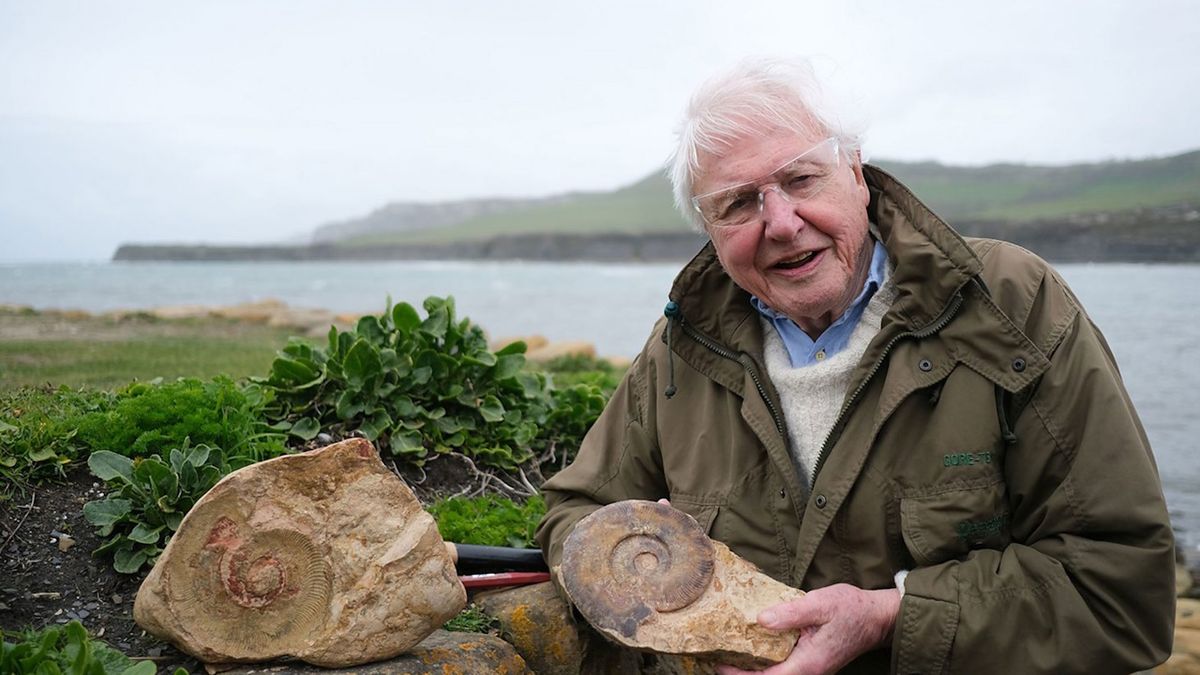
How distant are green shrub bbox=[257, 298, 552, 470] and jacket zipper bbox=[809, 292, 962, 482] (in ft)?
8.97

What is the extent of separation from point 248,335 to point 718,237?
39.4 feet

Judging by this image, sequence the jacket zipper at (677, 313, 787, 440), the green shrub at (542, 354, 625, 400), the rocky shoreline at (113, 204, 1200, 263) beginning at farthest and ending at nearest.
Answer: the rocky shoreline at (113, 204, 1200, 263) → the green shrub at (542, 354, 625, 400) → the jacket zipper at (677, 313, 787, 440)

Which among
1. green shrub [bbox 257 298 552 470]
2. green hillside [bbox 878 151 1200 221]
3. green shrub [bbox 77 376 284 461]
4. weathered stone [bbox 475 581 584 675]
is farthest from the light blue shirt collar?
green hillside [bbox 878 151 1200 221]

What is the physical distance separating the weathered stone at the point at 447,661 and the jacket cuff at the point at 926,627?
4.44 feet

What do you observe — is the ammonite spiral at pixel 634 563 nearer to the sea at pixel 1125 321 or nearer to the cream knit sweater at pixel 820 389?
the cream knit sweater at pixel 820 389

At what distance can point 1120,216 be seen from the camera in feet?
204

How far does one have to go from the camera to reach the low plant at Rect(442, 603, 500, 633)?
3836 millimetres

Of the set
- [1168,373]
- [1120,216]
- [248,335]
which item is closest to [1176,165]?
[1120,216]

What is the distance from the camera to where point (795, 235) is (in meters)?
3.29

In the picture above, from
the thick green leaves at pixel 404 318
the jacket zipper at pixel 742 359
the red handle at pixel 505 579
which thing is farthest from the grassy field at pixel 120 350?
the jacket zipper at pixel 742 359

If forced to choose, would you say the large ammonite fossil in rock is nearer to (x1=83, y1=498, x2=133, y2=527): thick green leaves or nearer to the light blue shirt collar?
the light blue shirt collar

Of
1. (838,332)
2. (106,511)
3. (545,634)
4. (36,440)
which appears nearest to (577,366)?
(36,440)

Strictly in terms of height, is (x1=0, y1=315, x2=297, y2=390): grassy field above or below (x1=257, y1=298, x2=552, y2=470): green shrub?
below

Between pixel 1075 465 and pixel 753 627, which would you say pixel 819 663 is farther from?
pixel 1075 465
